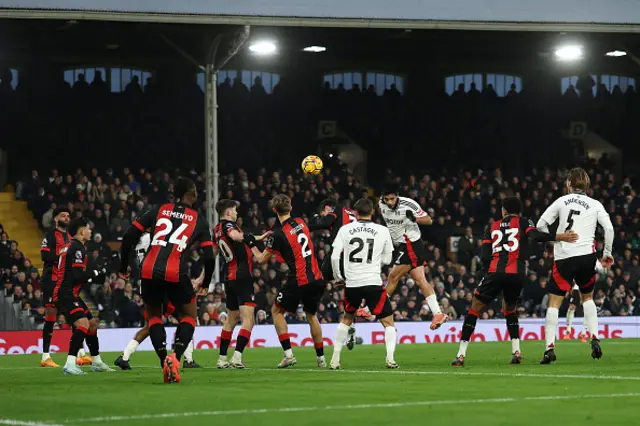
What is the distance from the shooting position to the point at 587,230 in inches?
639

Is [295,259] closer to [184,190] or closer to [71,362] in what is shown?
[71,362]

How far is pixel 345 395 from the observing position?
11.0 m

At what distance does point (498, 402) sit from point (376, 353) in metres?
11.6

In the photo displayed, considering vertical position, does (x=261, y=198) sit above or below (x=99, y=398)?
above

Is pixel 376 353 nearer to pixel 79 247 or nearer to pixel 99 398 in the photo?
pixel 79 247

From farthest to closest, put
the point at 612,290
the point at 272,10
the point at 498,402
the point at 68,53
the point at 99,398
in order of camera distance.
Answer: the point at 68,53 → the point at 612,290 → the point at 272,10 → the point at 99,398 → the point at 498,402

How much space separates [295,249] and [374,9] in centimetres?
1631

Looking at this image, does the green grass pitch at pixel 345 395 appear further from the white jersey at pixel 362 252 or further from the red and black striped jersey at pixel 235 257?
the red and black striped jersey at pixel 235 257

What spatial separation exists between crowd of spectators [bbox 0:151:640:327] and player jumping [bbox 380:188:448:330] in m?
8.91

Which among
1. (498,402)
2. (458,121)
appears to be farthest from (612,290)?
(498,402)

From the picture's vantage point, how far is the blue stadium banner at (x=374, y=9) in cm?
2927

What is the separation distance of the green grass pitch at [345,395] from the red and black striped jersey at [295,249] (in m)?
1.30

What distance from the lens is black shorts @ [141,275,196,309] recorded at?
517 inches

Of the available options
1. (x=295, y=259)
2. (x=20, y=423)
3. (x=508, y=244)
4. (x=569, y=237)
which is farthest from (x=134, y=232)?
(x=569, y=237)
